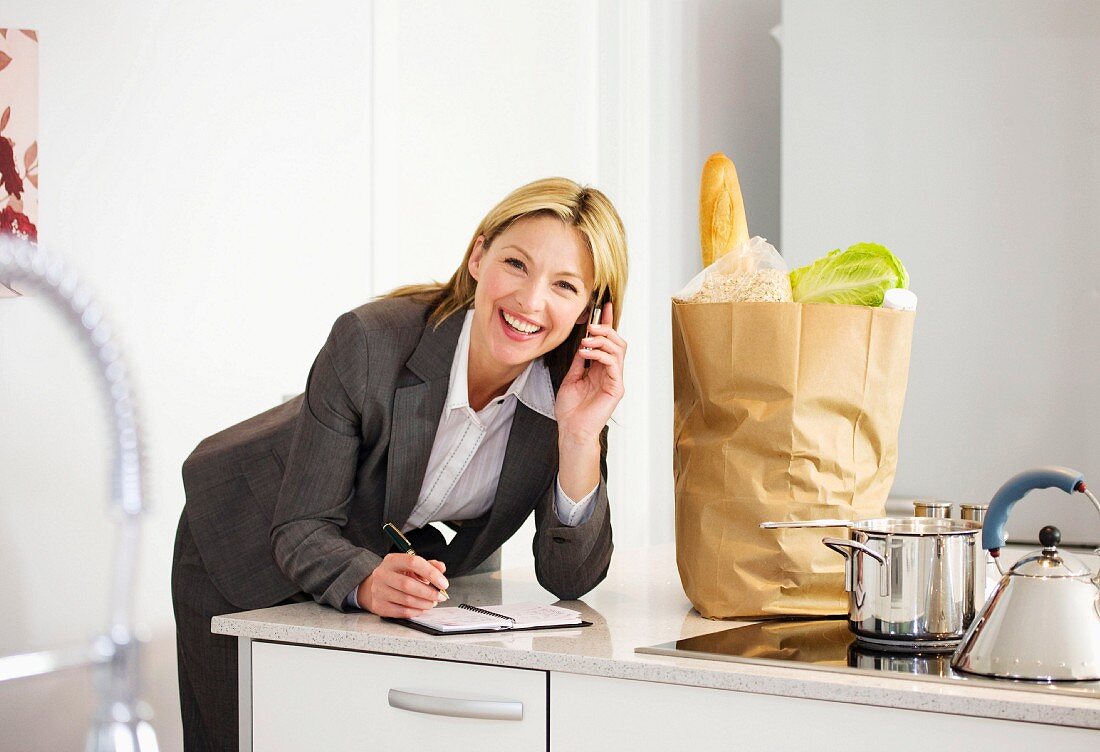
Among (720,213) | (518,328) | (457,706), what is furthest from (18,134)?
(457,706)

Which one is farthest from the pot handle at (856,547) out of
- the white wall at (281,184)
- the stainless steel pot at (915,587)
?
the white wall at (281,184)

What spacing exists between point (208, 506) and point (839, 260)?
93 cm

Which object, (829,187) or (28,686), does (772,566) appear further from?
(829,187)

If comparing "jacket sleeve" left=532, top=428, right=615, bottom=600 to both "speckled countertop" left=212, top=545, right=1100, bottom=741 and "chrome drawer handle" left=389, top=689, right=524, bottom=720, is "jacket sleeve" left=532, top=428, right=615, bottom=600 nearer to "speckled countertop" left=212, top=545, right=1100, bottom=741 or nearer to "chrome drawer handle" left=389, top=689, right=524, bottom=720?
"speckled countertop" left=212, top=545, right=1100, bottom=741

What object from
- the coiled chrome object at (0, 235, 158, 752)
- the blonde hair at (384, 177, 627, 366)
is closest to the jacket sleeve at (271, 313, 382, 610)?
the blonde hair at (384, 177, 627, 366)

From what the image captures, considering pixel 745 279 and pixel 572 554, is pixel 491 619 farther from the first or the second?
pixel 745 279

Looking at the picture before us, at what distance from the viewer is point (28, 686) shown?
1.84 m

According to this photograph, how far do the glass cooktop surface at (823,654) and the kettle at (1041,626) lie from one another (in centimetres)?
1

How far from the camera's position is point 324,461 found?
1345mm

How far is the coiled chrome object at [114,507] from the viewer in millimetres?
337

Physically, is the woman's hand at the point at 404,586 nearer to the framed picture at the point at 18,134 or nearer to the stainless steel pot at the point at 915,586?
the stainless steel pot at the point at 915,586

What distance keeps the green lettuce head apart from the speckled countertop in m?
0.36

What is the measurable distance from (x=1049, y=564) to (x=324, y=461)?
0.79 metres

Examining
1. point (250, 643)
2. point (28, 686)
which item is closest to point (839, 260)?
point (250, 643)
